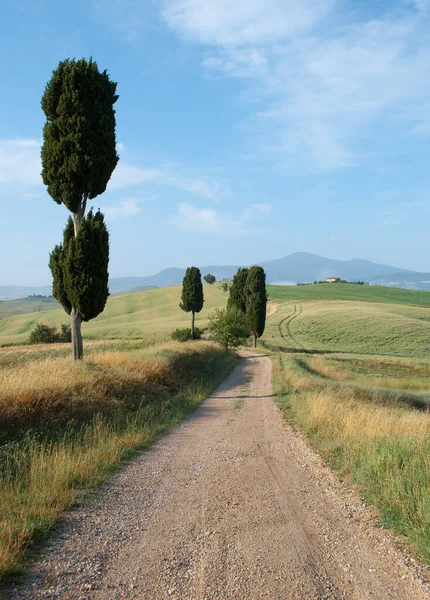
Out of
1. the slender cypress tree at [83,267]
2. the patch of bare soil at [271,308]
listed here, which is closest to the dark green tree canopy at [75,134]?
the slender cypress tree at [83,267]

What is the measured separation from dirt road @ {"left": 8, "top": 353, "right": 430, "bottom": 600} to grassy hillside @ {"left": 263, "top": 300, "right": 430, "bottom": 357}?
44.9 m

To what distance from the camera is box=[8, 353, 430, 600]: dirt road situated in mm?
3844

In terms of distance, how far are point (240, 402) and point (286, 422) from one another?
3.99 meters

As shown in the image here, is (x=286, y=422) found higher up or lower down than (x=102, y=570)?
lower down

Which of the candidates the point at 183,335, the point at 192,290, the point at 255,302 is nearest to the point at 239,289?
the point at 255,302

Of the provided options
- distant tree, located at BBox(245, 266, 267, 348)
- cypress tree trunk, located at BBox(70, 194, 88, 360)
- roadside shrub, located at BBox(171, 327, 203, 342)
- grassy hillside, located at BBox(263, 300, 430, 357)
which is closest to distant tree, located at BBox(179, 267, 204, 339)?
roadside shrub, located at BBox(171, 327, 203, 342)

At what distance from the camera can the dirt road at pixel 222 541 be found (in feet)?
12.6

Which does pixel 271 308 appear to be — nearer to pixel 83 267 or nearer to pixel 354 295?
pixel 354 295

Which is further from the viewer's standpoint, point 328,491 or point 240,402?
point 240,402

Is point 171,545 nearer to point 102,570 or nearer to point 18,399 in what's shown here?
point 102,570

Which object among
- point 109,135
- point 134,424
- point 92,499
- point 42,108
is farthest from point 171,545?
point 42,108

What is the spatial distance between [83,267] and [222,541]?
12.9 metres

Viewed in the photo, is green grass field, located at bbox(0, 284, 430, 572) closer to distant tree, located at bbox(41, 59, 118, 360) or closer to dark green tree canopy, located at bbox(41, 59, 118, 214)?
distant tree, located at bbox(41, 59, 118, 360)

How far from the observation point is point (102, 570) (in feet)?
13.4
